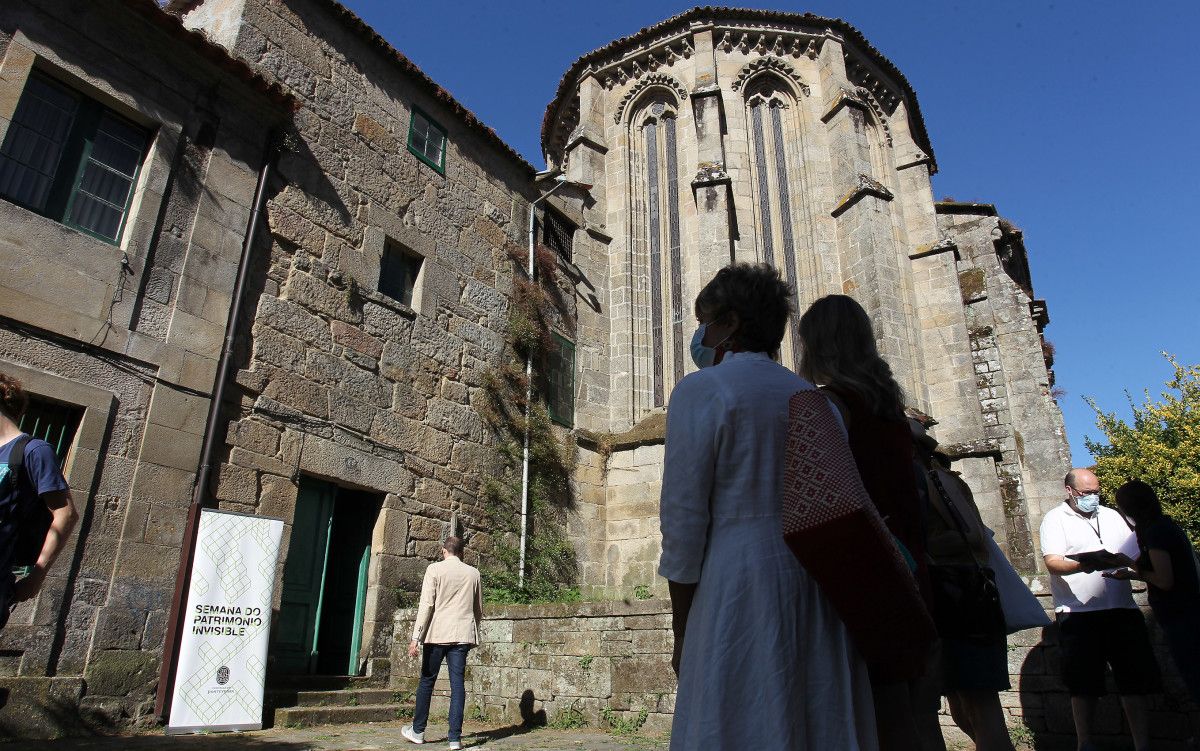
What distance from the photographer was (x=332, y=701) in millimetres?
6863

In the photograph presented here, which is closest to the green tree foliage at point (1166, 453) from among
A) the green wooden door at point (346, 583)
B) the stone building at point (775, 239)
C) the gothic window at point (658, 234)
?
the stone building at point (775, 239)

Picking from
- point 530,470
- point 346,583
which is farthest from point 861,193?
point 346,583

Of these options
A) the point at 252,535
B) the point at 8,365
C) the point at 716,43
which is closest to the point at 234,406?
the point at 252,535

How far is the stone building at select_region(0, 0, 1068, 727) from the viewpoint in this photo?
19.9 ft

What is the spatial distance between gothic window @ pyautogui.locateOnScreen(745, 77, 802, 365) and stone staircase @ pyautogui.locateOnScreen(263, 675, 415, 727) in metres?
→ 9.72

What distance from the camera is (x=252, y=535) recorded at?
6.39m

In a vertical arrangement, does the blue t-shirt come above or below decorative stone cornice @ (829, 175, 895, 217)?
below

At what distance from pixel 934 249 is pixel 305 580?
12894mm

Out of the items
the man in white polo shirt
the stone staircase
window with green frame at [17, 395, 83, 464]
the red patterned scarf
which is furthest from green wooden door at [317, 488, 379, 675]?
the red patterned scarf

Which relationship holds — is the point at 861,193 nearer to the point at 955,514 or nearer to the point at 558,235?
the point at 558,235

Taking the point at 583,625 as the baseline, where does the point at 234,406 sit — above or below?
above

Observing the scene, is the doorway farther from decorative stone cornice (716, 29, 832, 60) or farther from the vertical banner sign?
decorative stone cornice (716, 29, 832, 60)

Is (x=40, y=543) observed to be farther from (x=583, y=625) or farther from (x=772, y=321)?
(x=583, y=625)

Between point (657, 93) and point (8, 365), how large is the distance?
13.5m
